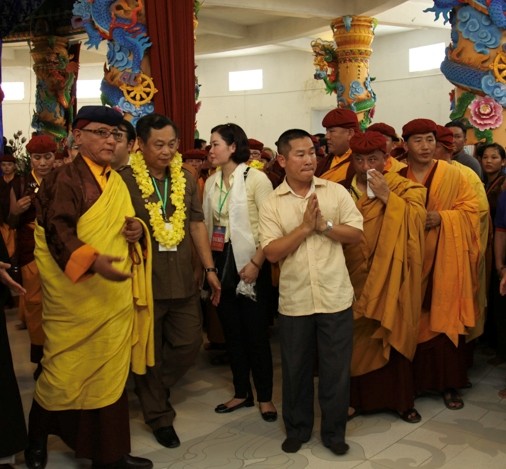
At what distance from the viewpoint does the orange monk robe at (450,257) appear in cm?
373

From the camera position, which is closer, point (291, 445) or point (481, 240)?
point (291, 445)

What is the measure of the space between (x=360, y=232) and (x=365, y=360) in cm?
85

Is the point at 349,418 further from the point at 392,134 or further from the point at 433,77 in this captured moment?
the point at 433,77

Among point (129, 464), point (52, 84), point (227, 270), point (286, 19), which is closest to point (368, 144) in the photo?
point (227, 270)

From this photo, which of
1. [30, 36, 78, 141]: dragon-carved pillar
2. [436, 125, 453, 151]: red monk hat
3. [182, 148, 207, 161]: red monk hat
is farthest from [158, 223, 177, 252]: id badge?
[30, 36, 78, 141]: dragon-carved pillar

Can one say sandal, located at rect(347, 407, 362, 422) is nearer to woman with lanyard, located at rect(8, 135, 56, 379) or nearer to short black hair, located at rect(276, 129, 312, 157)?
short black hair, located at rect(276, 129, 312, 157)

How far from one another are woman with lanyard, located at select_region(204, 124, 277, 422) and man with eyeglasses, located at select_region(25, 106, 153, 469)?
0.78 meters

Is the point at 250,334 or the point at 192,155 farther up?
the point at 192,155

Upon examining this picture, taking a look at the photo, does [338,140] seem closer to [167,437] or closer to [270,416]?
[270,416]

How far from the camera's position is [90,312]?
2.89 metres

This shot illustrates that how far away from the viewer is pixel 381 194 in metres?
3.43

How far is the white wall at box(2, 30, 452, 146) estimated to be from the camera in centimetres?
1403

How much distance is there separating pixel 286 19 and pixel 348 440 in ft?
35.9

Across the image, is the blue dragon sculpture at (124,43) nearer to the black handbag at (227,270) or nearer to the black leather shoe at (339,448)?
the black handbag at (227,270)
